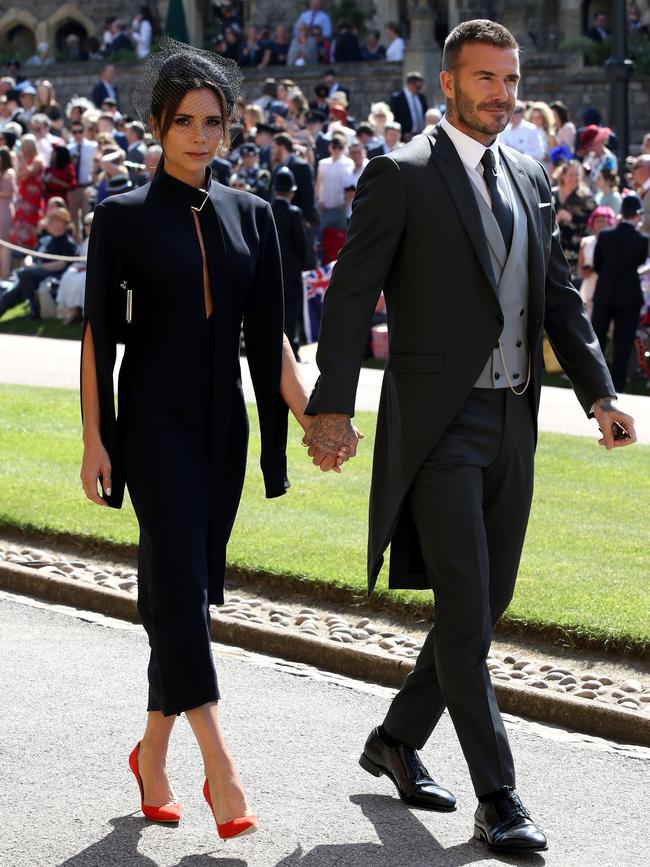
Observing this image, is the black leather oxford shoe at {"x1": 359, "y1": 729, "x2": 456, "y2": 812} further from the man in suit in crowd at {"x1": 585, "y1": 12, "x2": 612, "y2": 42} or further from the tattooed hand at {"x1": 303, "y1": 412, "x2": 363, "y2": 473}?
the man in suit in crowd at {"x1": 585, "y1": 12, "x2": 612, "y2": 42}

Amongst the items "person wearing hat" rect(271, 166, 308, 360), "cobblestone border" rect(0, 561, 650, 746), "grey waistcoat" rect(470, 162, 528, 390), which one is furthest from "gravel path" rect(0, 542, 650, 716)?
"person wearing hat" rect(271, 166, 308, 360)

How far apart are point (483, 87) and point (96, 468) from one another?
1.50 meters

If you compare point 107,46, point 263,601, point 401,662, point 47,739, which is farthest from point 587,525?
point 107,46

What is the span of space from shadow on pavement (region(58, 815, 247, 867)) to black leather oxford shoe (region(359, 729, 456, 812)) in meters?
0.65

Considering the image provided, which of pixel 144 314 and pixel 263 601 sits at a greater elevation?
pixel 144 314

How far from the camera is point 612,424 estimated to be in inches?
191

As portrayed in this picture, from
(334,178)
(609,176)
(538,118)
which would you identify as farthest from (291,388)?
(334,178)

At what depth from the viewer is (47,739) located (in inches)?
215

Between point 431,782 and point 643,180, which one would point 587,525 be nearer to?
point 431,782

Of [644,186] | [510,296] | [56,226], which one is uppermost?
[644,186]

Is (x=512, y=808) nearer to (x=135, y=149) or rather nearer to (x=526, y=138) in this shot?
(x=526, y=138)

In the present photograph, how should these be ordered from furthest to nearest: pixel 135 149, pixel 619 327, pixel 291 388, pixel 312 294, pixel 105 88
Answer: pixel 105 88 → pixel 135 149 → pixel 312 294 → pixel 619 327 → pixel 291 388

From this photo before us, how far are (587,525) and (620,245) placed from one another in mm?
5836

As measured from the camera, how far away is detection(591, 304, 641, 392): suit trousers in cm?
1441
